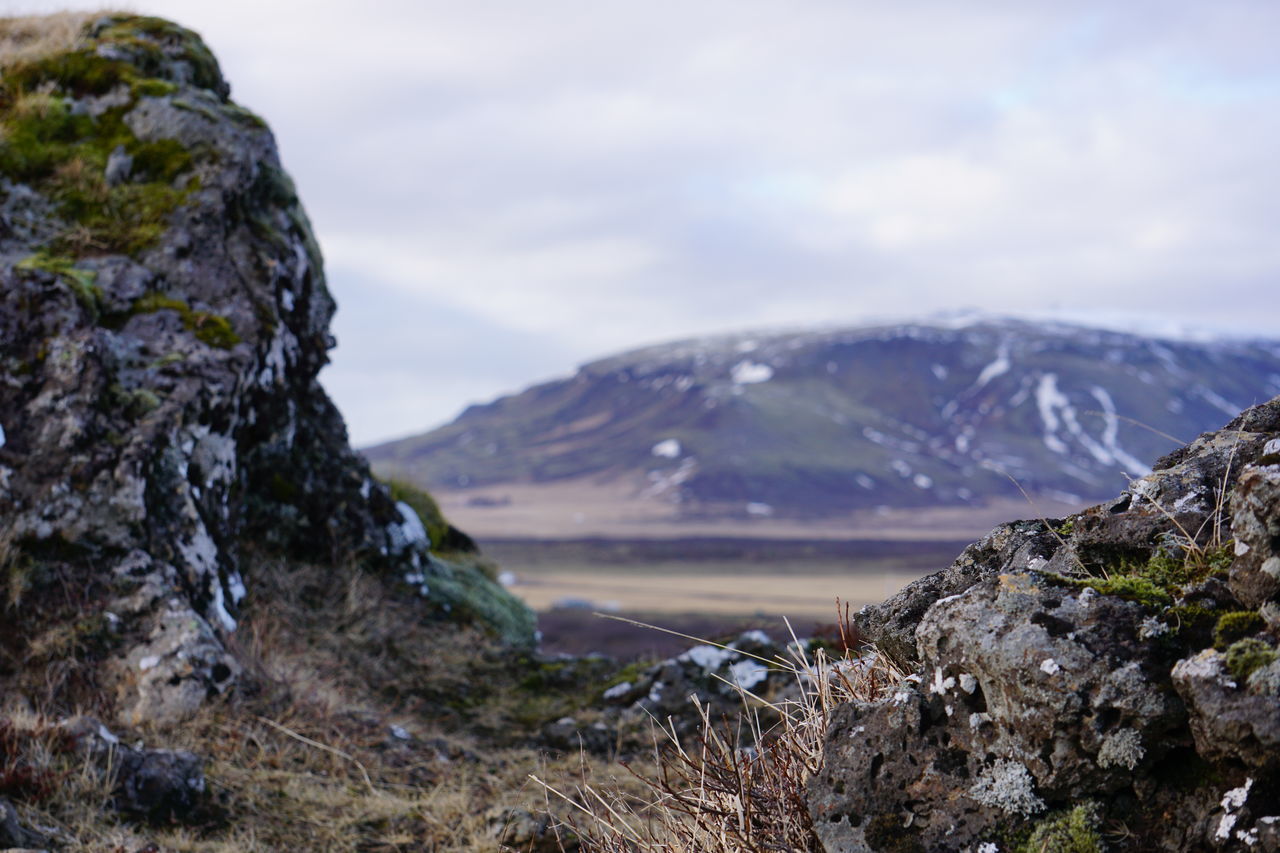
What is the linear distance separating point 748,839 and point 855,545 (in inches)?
3730

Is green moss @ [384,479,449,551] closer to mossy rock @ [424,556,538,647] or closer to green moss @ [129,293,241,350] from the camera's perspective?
mossy rock @ [424,556,538,647]

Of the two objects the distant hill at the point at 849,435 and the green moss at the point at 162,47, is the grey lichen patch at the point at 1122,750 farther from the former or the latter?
the distant hill at the point at 849,435

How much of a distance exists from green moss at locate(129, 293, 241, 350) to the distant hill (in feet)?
384

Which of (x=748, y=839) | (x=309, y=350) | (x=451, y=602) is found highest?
(x=309, y=350)

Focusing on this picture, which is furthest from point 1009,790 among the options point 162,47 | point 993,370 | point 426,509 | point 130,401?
point 993,370

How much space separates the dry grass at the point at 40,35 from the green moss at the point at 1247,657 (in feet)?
36.3

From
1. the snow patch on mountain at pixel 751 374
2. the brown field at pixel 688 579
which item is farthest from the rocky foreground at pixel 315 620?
the snow patch on mountain at pixel 751 374

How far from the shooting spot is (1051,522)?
10.5 feet

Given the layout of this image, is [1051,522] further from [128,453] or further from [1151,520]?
[128,453]

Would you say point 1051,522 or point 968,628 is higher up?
point 1051,522

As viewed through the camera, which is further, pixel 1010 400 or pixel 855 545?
pixel 1010 400

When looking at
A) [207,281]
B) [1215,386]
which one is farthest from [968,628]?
[1215,386]

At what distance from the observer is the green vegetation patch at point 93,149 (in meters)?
8.72

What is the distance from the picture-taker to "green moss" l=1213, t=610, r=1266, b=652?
89.7 inches
